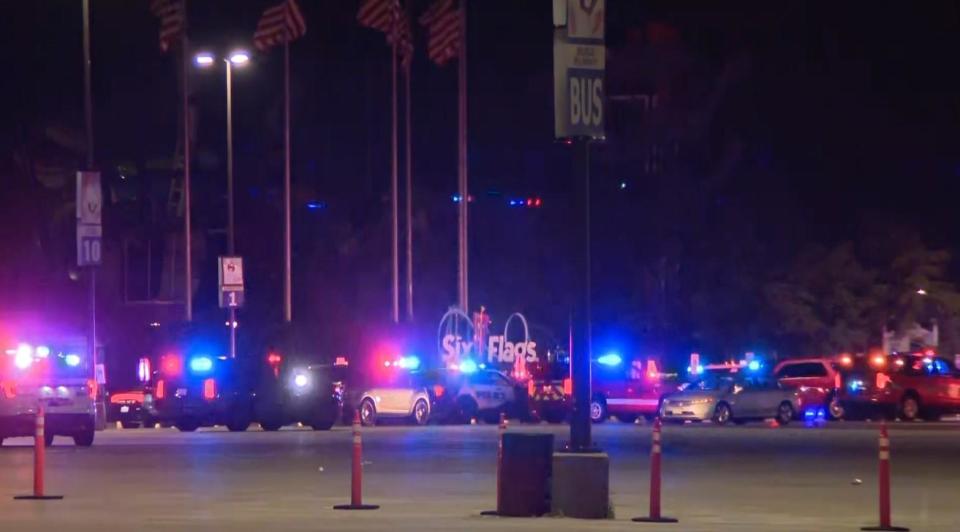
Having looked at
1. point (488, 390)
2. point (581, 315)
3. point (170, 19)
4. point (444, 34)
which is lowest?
point (488, 390)

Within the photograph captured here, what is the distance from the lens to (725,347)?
64.1 m

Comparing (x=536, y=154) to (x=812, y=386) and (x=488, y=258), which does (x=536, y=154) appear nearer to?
(x=488, y=258)

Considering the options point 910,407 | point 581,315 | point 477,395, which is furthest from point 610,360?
point 581,315

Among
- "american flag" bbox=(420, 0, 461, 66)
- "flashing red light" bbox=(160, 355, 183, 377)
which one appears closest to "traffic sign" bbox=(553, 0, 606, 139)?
"flashing red light" bbox=(160, 355, 183, 377)

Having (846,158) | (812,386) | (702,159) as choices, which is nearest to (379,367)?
(812,386)

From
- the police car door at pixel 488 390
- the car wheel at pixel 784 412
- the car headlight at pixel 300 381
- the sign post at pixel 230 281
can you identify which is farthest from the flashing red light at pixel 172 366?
Answer: the car wheel at pixel 784 412

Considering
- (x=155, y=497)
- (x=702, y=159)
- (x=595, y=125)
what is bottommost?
(x=155, y=497)

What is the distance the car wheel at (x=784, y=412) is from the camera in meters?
46.5

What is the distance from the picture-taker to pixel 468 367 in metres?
48.7

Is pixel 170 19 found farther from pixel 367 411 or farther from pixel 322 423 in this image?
pixel 322 423

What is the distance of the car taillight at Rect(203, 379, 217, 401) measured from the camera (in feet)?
137

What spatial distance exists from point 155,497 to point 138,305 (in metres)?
49.4

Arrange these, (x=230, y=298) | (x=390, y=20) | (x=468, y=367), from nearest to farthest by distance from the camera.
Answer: (x=468, y=367)
(x=230, y=298)
(x=390, y=20)

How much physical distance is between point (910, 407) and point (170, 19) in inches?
1026
